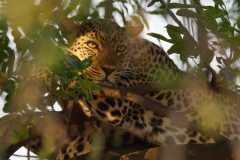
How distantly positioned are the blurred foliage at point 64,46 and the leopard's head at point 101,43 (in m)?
1.69

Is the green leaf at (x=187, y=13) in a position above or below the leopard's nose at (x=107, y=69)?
above

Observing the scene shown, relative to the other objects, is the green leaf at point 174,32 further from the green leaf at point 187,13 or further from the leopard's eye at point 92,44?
the leopard's eye at point 92,44

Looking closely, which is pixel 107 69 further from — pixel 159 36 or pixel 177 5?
pixel 177 5

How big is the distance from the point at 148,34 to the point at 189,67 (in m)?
0.26

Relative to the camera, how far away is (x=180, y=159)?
3.23m

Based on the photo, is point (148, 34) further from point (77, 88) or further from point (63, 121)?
point (63, 121)

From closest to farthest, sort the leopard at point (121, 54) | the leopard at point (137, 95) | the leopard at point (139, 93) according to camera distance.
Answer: the leopard at point (137, 95), the leopard at point (139, 93), the leopard at point (121, 54)

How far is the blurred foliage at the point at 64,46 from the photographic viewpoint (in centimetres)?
221

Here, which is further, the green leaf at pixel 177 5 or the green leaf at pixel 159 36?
the green leaf at pixel 159 36

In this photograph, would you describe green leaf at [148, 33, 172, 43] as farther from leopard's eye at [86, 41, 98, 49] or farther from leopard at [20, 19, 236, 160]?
leopard's eye at [86, 41, 98, 49]

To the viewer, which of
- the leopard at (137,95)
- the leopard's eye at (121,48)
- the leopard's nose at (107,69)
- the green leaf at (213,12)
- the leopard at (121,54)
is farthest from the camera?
the leopard's eye at (121,48)

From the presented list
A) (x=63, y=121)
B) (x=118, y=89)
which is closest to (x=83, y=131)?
(x=63, y=121)

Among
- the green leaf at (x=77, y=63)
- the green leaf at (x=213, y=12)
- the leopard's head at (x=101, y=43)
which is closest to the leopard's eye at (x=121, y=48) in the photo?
the leopard's head at (x=101, y=43)

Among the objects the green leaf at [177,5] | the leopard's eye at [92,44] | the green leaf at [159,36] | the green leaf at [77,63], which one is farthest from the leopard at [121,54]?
the green leaf at [77,63]
